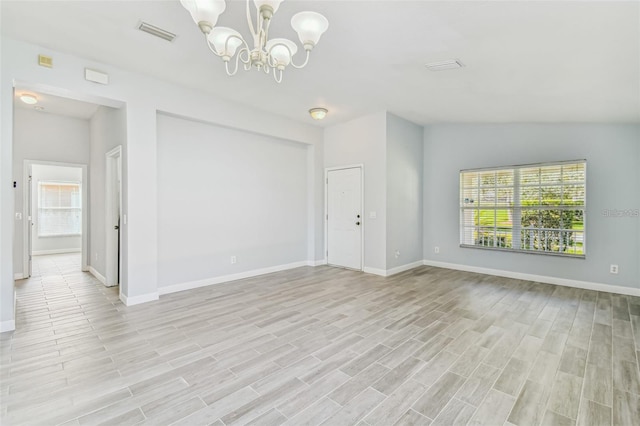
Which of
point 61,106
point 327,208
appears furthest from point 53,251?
point 327,208

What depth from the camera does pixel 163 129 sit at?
14.2 ft

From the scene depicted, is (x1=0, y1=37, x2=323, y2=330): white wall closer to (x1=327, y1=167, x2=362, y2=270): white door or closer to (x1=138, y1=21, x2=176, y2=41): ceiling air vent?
(x1=138, y1=21, x2=176, y2=41): ceiling air vent

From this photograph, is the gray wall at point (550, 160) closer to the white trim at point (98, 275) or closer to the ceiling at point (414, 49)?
the ceiling at point (414, 49)

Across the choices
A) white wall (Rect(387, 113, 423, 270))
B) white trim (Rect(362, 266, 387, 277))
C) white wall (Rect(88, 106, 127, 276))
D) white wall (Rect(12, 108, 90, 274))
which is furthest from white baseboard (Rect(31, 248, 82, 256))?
white wall (Rect(387, 113, 423, 270))

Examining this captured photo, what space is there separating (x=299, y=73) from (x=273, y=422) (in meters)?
3.51

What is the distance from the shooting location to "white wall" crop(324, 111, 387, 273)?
541 centimetres

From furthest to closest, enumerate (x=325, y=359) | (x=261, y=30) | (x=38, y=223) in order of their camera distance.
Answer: (x=38, y=223) < (x=325, y=359) < (x=261, y=30)

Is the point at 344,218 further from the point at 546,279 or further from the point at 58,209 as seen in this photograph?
the point at 58,209

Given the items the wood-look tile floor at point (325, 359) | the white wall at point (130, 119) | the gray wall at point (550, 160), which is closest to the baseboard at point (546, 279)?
the gray wall at point (550, 160)

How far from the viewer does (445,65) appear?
324 cm

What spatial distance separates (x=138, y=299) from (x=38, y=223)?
7.00 metres

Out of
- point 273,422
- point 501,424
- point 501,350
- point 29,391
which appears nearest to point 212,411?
point 273,422

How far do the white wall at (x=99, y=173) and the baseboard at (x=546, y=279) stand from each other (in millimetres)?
6272

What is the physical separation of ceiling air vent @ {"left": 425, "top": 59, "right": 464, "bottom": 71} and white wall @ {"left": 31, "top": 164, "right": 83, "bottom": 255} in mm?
8917
